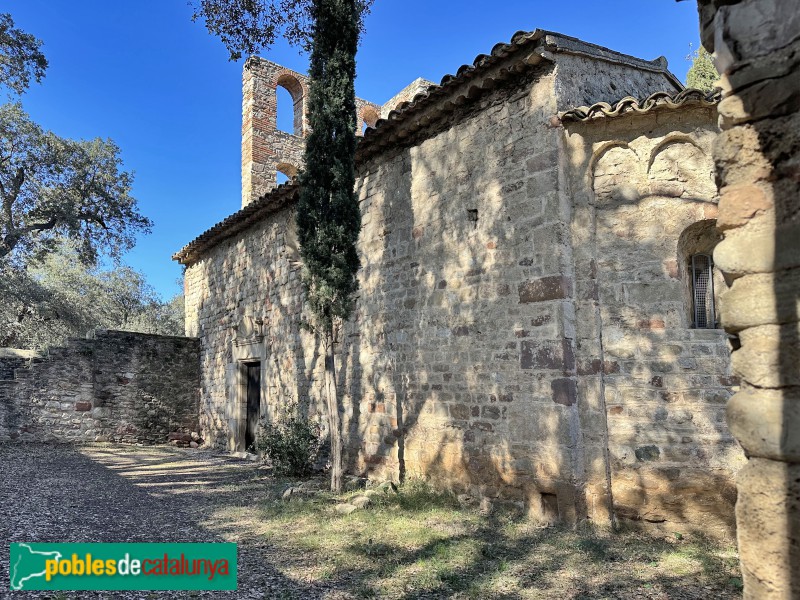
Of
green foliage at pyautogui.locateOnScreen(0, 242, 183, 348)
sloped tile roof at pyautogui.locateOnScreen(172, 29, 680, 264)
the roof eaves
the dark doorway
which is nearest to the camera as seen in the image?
sloped tile roof at pyautogui.locateOnScreen(172, 29, 680, 264)

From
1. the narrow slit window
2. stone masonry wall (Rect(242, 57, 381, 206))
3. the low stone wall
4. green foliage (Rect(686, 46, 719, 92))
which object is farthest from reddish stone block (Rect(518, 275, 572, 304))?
green foliage (Rect(686, 46, 719, 92))

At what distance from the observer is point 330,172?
6.78 meters

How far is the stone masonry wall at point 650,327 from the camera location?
4.82 metres

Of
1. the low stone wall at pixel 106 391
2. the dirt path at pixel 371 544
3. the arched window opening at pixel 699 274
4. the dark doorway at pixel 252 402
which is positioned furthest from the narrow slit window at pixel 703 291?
the low stone wall at pixel 106 391

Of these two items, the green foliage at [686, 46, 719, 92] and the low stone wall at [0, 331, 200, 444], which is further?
the green foliage at [686, 46, 719, 92]

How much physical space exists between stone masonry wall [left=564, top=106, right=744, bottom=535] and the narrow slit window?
0.08 m

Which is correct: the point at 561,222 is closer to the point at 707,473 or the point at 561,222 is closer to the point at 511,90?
the point at 511,90

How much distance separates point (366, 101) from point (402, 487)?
39.9 ft

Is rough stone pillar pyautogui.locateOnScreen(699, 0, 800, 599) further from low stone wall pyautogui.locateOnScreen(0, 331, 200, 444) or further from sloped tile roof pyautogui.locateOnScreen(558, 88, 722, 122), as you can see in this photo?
low stone wall pyautogui.locateOnScreen(0, 331, 200, 444)

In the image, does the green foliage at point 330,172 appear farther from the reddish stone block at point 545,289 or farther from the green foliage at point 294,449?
the reddish stone block at point 545,289

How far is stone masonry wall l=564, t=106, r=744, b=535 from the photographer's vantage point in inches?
190

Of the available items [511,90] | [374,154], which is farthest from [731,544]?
[374,154]

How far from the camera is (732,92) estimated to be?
75.9 inches

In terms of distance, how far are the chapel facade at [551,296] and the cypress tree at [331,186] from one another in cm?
71
